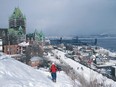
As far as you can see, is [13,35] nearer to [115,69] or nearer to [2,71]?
[115,69]

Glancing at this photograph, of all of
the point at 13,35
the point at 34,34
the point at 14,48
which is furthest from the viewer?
the point at 34,34

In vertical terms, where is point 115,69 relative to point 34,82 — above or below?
below

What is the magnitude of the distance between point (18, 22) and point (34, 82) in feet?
236

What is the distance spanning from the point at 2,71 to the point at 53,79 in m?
3.38

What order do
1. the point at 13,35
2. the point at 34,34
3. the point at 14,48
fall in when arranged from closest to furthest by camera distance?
1. the point at 14,48
2. the point at 13,35
3. the point at 34,34

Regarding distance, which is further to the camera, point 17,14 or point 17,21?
point 17,14

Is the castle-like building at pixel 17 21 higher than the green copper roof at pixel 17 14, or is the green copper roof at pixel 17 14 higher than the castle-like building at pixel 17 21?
the green copper roof at pixel 17 14

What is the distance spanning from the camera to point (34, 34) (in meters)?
99.7

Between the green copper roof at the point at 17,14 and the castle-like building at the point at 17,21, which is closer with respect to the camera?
the castle-like building at the point at 17,21

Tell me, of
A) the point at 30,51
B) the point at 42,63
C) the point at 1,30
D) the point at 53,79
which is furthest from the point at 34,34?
the point at 53,79

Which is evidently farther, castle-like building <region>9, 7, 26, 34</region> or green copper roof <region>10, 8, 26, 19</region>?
green copper roof <region>10, 8, 26, 19</region>

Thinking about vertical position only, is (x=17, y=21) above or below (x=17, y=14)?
below

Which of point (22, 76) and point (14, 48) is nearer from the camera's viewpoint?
point (22, 76)

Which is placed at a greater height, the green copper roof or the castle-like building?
the green copper roof
